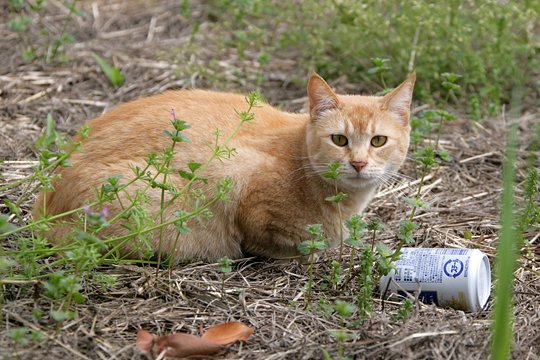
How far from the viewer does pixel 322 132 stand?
3.62 m

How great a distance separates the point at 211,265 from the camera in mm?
3525

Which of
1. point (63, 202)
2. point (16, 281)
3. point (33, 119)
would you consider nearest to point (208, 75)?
point (33, 119)

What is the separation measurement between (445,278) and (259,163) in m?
1.00

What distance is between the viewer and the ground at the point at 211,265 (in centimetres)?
276

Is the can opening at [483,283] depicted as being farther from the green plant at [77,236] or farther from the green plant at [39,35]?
the green plant at [39,35]

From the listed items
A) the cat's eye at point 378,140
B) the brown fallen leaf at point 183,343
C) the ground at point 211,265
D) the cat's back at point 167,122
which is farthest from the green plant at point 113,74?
the brown fallen leaf at point 183,343

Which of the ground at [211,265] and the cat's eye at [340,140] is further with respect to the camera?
the cat's eye at [340,140]

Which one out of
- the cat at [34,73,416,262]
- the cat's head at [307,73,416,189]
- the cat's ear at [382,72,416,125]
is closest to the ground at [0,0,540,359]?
the cat at [34,73,416,262]

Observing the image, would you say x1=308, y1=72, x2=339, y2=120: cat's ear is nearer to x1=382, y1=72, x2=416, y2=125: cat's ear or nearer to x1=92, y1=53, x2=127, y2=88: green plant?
x1=382, y1=72, x2=416, y2=125: cat's ear

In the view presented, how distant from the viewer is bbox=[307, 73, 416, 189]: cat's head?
3557 millimetres

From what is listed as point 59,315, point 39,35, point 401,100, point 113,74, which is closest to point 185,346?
point 59,315

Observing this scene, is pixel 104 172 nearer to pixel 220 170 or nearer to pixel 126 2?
pixel 220 170

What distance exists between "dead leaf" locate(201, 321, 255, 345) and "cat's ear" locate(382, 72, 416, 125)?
1359mm

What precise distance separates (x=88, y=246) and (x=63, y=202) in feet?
2.57
